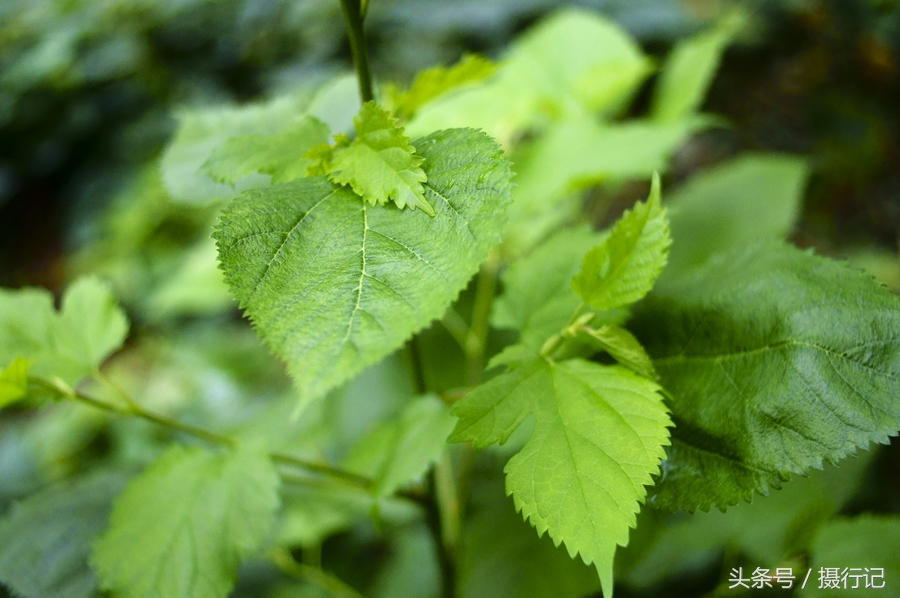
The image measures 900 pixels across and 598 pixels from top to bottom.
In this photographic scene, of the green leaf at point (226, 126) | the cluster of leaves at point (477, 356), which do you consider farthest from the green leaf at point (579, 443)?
the green leaf at point (226, 126)

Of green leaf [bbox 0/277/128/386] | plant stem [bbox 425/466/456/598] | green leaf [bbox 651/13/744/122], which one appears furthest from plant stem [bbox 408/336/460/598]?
green leaf [bbox 651/13/744/122]

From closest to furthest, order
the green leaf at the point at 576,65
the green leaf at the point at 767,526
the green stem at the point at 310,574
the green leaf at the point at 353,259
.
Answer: the green leaf at the point at 353,259 → the green leaf at the point at 767,526 → the green stem at the point at 310,574 → the green leaf at the point at 576,65

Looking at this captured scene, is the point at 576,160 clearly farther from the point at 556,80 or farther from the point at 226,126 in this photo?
the point at 226,126

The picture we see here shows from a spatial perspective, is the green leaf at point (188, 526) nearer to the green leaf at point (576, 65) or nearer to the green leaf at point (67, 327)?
the green leaf at point (67, 327)

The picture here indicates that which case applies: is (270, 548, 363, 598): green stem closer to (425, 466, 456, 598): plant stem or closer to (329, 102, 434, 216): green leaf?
(425, 466, 456, 598): plant stem

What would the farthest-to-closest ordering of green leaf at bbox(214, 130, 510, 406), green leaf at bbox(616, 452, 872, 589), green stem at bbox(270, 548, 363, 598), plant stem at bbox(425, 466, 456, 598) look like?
green stem at bbox(270, 548, 363, 598), green leaf at bbox(616, 452, 872, 589), plant stem at bbox(425, 466, 456, 598), green leaf at bbox(214, 130, 510, 406)
